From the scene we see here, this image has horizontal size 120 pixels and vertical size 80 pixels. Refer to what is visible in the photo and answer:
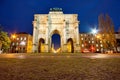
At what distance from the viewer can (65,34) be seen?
53.6m

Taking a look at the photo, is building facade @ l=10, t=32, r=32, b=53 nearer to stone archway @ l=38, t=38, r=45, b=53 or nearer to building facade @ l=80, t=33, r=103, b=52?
stone archway @ l=38, t=38, r=45, b=53

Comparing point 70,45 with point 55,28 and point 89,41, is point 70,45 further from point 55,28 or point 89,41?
point 89,41

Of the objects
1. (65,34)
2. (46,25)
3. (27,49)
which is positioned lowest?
(27,49)

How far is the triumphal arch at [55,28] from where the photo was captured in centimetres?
5353

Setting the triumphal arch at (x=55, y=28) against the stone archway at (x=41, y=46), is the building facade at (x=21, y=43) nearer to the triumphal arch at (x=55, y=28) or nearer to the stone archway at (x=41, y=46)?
the stone archway at (x=41, y=46)

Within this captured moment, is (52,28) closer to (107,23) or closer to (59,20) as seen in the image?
(59,20)

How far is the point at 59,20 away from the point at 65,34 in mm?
6873

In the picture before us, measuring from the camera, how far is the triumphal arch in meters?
53.5

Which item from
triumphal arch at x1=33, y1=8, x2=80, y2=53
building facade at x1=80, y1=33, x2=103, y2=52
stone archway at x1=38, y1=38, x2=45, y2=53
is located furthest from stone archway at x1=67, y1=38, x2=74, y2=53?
building facade at x1=80, y1=33, x2=103, y2=52

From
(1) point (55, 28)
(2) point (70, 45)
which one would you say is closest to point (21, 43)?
(1) point (55, 28)

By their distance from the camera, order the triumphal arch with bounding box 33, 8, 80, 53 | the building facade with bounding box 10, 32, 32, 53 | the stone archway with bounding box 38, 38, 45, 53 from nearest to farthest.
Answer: the stone archway with bounding box 38, 38, 45, 53 < the triumphal arch with bounding box 33, 8, 80, 53 < the building facade with bounding box 10, 32, 32, 53

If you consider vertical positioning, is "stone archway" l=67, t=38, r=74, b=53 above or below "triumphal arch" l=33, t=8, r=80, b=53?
below

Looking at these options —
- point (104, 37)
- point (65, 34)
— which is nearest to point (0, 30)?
point (65, 34)

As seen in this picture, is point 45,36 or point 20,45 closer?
point 45,36
